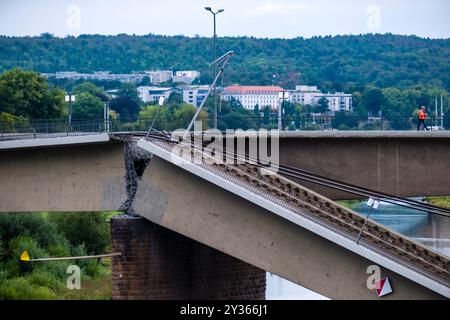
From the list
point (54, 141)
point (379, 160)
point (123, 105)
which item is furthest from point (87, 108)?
point (54, 141)

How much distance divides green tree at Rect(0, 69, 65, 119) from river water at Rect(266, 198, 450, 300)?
2009cm

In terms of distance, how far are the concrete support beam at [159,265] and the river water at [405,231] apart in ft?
28.5

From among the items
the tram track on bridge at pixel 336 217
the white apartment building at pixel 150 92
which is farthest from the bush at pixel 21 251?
the white apartment building at pixel 150 92

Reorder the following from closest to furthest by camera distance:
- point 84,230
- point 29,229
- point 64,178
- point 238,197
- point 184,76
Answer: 1. point 238,197
2. point 64,178
3. point 29,229
4. point 84,230
5. point 184,76

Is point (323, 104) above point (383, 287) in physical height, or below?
above

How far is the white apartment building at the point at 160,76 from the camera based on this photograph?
529 feet

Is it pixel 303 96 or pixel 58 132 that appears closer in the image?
pixel 58 132

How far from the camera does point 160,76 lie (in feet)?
543

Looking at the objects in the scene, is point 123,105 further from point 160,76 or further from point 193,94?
point 160,76

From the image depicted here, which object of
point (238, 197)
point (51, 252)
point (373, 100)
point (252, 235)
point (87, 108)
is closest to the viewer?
point (252, 235)

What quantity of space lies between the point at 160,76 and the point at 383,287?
5225 inches

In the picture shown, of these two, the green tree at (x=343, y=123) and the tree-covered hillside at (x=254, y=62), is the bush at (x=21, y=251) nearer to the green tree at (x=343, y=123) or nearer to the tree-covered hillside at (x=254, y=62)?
the green tree at (x=343, y=123)

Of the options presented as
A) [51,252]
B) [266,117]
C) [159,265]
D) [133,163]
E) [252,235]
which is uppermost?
[266,117]
